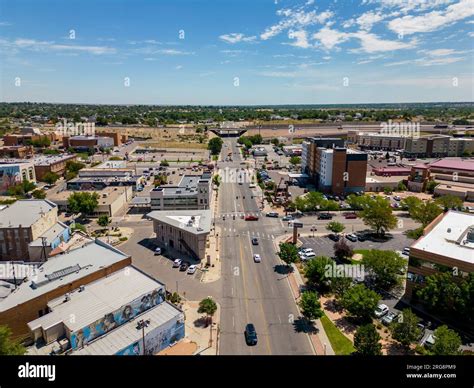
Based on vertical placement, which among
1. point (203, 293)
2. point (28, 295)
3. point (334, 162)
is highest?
point (334, 162)

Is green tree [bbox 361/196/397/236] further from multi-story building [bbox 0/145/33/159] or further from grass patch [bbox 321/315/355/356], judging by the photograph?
multi-story building [bbox 0/145/33/159]

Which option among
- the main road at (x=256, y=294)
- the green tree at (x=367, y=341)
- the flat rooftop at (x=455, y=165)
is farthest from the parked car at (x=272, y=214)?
the flat rooftop at (x=455, y=165)

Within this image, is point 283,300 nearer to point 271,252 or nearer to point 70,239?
point 271,252

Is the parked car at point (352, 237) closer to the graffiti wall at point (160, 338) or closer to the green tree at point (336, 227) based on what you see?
the green tree at point (336, 227)

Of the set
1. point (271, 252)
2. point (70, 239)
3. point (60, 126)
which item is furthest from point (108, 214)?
point (60, 126)

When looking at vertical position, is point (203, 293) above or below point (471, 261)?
below

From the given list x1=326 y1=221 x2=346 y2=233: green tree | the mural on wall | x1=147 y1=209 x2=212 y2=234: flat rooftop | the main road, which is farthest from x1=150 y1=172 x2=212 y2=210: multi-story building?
the mural on wall
